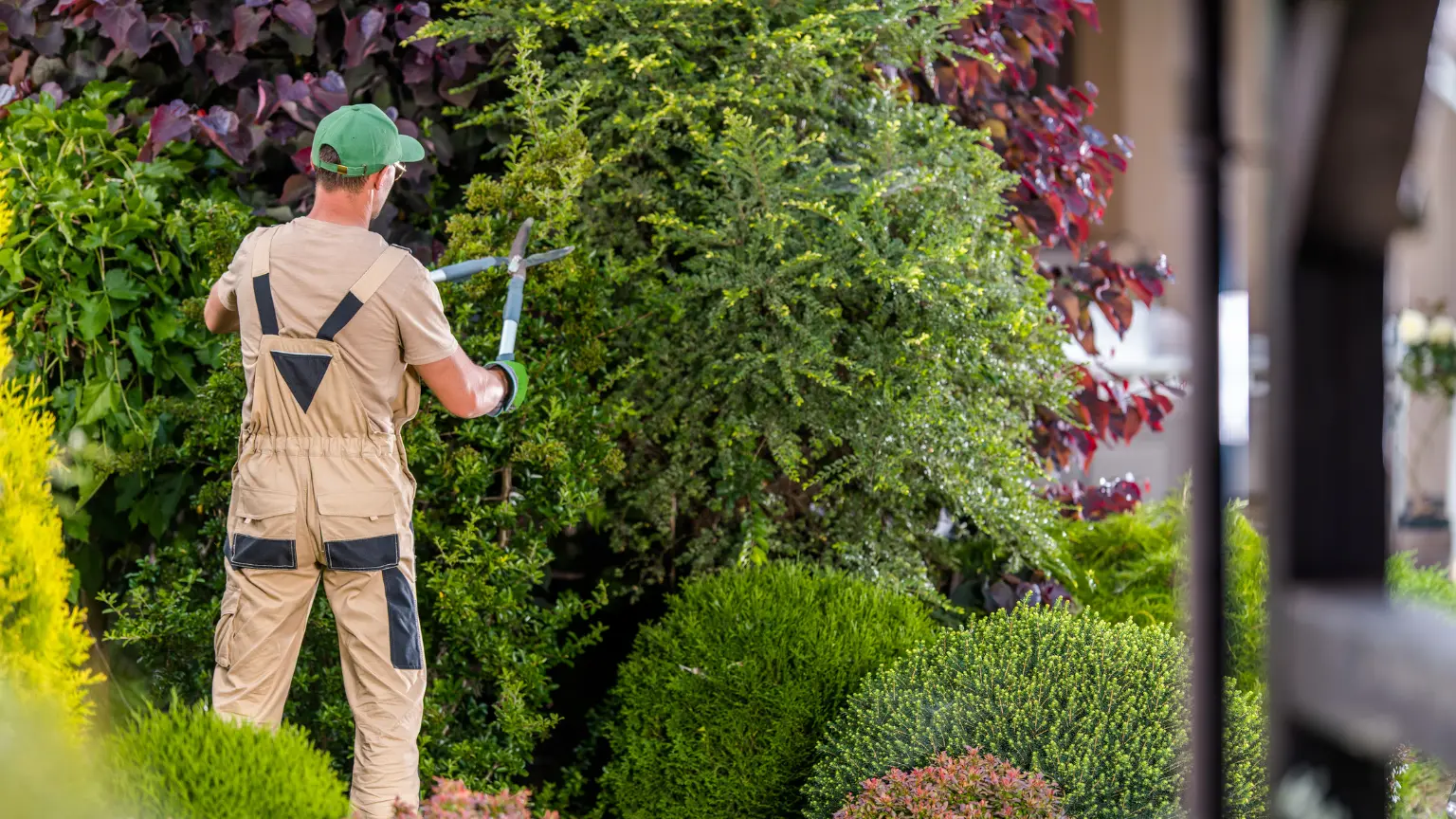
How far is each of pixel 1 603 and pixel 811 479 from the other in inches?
97.0

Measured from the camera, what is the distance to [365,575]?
2.91 metres

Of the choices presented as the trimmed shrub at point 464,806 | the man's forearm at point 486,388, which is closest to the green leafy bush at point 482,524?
the man's forearm at point 486,388

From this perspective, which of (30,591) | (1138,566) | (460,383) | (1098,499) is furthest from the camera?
(1098,499)

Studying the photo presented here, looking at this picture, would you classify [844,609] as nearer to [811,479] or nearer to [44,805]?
[811,479]

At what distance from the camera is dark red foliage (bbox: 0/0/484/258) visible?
155 inches

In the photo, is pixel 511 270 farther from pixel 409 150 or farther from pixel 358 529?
pixel 358 529

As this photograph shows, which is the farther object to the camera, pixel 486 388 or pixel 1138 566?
pixel 1138 566

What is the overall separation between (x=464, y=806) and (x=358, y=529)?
0.92m

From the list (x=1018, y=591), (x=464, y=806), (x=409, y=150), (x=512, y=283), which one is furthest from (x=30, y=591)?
(x=1018, y=591)

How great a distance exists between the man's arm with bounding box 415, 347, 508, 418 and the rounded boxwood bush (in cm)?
102

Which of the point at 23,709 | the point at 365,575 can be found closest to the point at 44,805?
the point at 23,709

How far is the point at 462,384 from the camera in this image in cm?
292

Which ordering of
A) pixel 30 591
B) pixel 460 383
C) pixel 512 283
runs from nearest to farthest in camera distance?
pixel 30 591
pixel 460 383
pixel 512 283

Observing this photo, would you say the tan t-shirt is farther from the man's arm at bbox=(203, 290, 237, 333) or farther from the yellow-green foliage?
the yellow-green foliage
